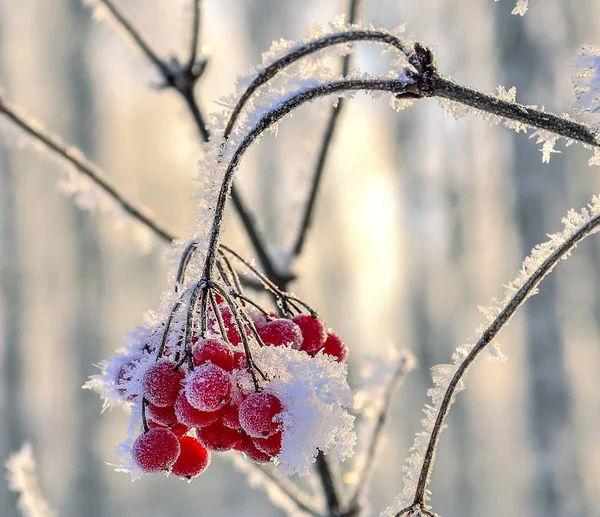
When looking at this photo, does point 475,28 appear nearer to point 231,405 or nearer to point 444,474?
point 231,405

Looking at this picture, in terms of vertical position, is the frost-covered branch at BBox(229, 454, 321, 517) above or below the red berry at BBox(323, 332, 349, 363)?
above

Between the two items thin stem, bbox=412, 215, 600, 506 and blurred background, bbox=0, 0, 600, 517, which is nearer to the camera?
thin stem, bbox=412, 215, 600, 506

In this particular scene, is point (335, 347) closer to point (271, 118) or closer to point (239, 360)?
point (239, 360)

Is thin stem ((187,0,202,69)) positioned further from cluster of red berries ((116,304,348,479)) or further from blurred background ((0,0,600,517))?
blurred background ((0,0,600,517))

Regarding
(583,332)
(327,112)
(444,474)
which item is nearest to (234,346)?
(327,112)

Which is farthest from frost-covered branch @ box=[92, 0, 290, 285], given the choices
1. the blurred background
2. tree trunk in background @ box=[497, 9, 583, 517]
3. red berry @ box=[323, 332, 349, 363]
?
the blurred background

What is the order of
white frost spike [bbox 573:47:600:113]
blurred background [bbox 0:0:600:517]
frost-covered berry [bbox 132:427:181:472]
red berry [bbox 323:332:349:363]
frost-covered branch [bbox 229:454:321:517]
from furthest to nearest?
blurred background [bbox 0:0:600:517], frost-covered branch [bbox 229:454:321:517], red berry [bbox 323:332:349:363], frost-covered berry [bbox 132:427:181:472], white frost spike [bbox 573:47:600:113]
